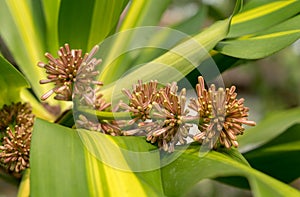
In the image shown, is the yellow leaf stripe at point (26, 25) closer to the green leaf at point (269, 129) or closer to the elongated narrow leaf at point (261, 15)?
the elongated narrow leaf at point (261, 15)

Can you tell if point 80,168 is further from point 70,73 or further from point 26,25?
point 26,25

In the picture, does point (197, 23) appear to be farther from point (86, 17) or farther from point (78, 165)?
point (78, 165)

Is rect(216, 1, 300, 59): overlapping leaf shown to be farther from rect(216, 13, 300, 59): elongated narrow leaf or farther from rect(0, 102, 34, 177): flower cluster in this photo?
rect(0, 102, 34, 177): flower cluster

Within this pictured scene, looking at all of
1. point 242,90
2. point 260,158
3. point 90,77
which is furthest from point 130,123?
point 242,90

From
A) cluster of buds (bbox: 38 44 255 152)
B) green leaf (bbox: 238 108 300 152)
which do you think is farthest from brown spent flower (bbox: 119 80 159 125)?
green leaf (bbox: 238 108 300 152)

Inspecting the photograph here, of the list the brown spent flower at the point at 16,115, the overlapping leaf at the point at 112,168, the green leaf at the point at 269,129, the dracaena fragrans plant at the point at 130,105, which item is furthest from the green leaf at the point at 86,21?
the green leaf at the point at 269,129

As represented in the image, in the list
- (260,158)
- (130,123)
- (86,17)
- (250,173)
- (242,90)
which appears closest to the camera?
(250,173)
